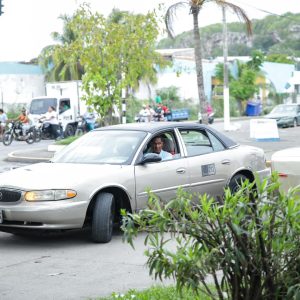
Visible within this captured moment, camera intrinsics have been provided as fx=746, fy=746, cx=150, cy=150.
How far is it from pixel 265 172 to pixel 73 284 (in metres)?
5.31

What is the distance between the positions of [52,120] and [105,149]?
2439 cm

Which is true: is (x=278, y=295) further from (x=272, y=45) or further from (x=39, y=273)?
(x=272, y=45)

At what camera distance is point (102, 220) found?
920 cm

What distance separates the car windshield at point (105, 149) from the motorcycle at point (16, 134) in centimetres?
2155

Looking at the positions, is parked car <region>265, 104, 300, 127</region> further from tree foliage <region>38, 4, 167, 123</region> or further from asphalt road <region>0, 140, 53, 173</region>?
tree foliage <region>38, 4, 167, 123</region>

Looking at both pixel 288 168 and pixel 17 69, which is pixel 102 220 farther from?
pixel 17 69

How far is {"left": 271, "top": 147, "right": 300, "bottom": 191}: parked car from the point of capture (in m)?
9.78

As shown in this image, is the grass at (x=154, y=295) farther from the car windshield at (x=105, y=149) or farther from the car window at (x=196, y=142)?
the car window at (x=196, y=142)

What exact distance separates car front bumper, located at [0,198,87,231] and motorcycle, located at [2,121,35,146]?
2286 cm

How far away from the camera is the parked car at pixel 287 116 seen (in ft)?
136

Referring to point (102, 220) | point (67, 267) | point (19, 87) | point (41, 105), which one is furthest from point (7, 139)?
point (67, 267)

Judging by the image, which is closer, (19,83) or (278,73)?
(19,83)

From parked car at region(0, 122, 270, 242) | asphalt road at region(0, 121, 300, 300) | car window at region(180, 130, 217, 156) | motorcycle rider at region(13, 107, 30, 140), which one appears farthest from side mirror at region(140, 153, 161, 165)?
motorcycle rider at region(13, 107, 30, 140)

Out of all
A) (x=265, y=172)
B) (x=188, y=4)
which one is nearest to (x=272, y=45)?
(x=188, y=4)
